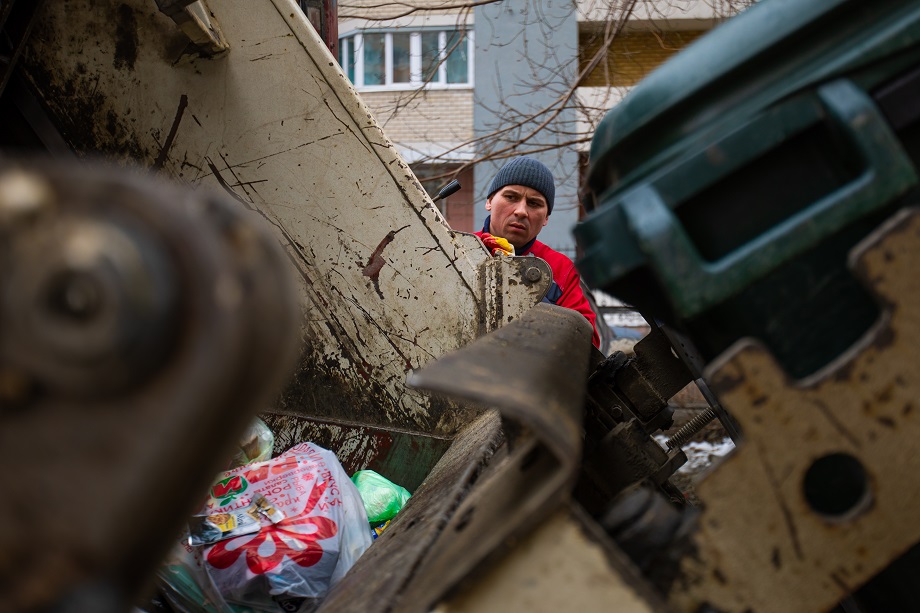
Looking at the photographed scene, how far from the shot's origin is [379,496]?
2326 mm

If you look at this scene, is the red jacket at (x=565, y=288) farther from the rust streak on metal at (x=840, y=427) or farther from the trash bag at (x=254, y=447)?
the rust streak on metal at (x=840, y=427)

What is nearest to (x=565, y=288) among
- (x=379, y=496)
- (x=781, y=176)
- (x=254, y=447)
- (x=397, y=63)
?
(x=379, y=496)

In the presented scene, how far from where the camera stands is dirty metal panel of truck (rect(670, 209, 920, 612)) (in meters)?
0.81

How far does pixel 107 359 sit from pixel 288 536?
1529mm

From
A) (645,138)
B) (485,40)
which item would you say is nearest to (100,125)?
(645,138)

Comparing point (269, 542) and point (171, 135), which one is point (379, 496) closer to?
point (269, 542)

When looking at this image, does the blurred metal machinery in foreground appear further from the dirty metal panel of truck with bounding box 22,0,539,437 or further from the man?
the man

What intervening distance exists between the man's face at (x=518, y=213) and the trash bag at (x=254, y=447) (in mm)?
1680

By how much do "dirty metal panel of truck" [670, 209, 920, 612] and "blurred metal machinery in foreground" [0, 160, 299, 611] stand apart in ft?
1.69

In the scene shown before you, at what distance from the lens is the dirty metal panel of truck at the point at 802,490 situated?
81 cm

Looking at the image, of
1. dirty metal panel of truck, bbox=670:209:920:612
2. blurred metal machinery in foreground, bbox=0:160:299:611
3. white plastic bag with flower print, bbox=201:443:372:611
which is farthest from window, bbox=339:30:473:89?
blurred metal machinery in foreground, bbox=0:160:299:611

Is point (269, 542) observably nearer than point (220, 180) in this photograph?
Yes

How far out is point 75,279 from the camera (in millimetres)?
491

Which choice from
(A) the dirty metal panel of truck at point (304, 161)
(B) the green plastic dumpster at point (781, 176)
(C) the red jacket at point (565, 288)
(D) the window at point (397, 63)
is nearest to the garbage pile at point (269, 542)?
(A) the dirty metal panel of truck at point (304, 161)
